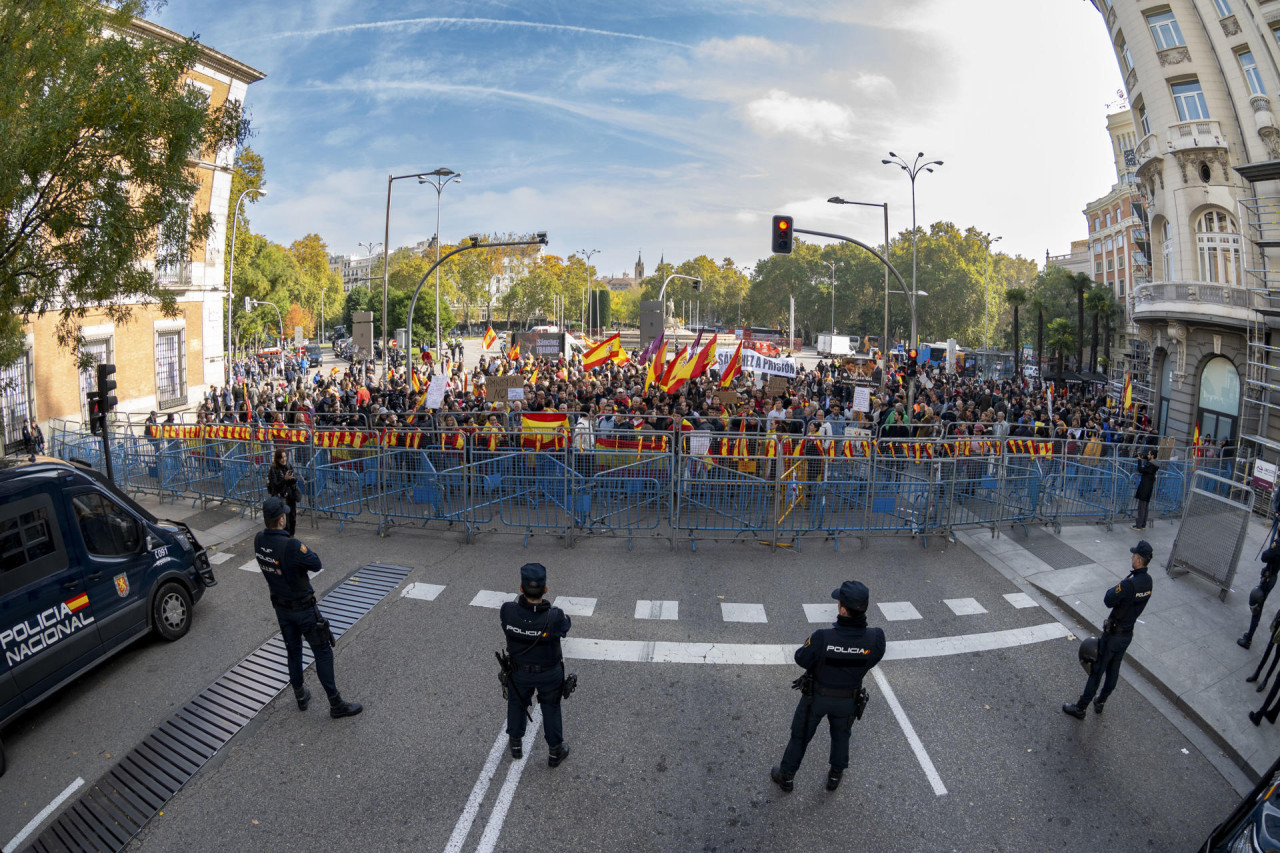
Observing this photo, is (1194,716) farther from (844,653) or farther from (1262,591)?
(844,653)

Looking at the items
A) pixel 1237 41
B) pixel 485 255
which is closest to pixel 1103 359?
pixel 1237 41

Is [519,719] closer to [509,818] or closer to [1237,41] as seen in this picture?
[509,818]

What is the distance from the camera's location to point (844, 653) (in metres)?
4.43

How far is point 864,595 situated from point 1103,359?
5384 centimetres

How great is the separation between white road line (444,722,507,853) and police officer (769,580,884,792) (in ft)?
6.58

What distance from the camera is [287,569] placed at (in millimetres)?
5305

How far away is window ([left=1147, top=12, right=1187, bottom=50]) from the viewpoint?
22094 millimetres

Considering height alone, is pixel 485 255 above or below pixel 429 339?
above

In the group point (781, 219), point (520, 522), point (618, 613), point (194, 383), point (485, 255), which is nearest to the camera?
point (618, 613)

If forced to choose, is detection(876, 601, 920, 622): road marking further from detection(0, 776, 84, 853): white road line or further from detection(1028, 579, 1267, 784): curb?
detection(0, 776, 84, 853): white road line

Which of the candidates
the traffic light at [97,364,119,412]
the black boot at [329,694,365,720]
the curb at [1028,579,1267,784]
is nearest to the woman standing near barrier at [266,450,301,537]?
the traffic light at [97,364,119,412]

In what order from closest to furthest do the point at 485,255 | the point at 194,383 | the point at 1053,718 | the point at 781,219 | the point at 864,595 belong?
1. the point at 864,595
2. the point at 1053,718
3. the point at 781,219
4. the point at 194,383
5. the point at 485,255

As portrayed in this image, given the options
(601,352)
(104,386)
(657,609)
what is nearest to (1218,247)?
(601,352)

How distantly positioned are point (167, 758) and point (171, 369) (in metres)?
22.6
